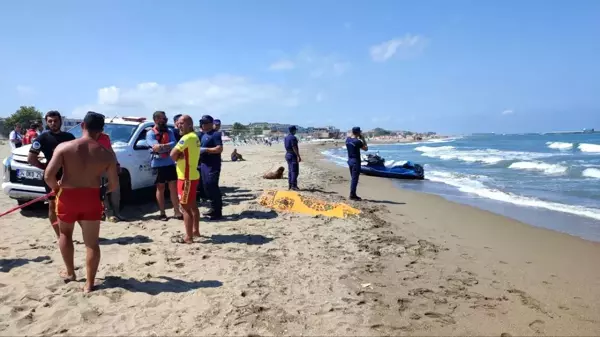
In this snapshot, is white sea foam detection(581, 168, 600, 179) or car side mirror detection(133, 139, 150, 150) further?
white sea foam detection(581, 168, 600, 179)

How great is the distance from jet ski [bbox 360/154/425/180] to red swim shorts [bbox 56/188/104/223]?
583 inches

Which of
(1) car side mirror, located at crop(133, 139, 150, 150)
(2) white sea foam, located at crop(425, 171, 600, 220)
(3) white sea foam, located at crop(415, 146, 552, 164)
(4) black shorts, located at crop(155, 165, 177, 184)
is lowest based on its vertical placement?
(2) white sea foam, located at crop(425, 171, 600, 220)

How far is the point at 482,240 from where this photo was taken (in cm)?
715

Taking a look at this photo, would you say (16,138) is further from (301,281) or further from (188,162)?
(301,281)

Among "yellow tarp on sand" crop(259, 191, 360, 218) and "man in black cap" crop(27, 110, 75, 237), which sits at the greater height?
"man in black cap" crop(27, 110, 75, 237)

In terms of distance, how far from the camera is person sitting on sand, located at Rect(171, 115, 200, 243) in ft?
19.0

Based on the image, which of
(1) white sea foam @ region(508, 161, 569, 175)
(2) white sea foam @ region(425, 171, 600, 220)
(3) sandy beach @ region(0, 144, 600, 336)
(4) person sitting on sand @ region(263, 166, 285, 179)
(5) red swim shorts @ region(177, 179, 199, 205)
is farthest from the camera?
(1) white sea foam @ region(508, 161, 569, 175)

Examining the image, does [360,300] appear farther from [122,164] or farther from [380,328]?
[122,164]

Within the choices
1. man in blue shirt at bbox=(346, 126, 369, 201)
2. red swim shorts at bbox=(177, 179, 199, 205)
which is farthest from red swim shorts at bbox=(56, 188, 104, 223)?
man in blue shirt at bbox=(346, 126, 369, 201)

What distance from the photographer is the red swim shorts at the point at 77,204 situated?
394 cm

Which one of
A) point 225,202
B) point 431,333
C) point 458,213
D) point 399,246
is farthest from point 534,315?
point 225,202

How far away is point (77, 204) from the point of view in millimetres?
3953

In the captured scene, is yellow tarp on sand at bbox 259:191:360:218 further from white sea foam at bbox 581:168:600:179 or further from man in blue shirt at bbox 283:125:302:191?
white sea foam at bbox 581:168:600:179

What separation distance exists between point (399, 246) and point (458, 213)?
13.4ft
